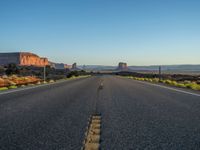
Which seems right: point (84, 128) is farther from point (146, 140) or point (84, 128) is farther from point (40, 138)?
point (146, 140)

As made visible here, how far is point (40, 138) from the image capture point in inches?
187

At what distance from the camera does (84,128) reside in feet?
18.5

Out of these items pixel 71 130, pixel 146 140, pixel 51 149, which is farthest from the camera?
pixel 71 130

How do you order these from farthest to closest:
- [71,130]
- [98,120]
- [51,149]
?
[98,120] < [71,130] < [51,149]

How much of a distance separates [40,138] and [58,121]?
5.65 ft

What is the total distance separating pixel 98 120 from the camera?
6672mm

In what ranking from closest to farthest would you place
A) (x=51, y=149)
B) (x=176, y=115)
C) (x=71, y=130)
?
(x=51, y=149)
(x=71, y=130)
(x=176, y=115)

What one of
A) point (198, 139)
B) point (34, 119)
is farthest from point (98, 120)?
point (198, 139)

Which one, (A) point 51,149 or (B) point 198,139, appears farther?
(B) point 198,139

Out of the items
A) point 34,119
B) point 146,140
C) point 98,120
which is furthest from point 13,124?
point 146,140

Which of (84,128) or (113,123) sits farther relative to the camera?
(113,123)

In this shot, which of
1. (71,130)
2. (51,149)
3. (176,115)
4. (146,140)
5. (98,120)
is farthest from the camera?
(176,115)

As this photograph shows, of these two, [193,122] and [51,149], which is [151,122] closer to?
[193,122]

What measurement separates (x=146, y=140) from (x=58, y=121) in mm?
2576
